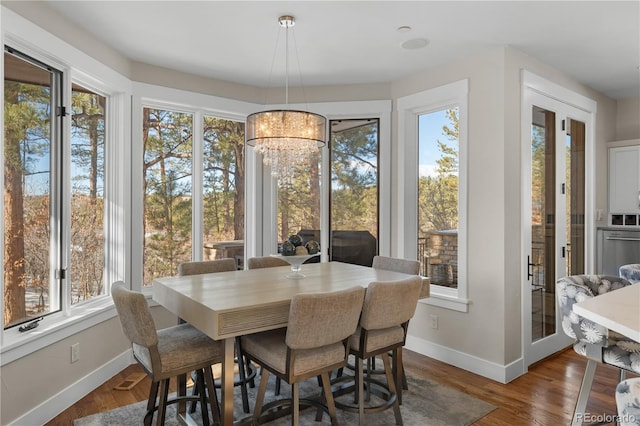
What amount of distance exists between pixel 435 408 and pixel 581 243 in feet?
8.99

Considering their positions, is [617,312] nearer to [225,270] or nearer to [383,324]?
[383,324]

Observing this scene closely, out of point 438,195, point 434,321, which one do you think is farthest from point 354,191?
point 434,321

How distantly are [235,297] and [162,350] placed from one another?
0.46 metres

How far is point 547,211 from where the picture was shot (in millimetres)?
→ 3738

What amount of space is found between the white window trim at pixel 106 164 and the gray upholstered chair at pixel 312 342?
1379mm

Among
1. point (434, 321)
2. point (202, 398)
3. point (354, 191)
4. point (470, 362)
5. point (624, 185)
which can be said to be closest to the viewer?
point (202, 398)

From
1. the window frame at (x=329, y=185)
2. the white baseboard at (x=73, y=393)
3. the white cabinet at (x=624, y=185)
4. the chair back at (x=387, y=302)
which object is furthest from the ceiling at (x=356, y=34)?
the white baseboard at (x=73, y=393)

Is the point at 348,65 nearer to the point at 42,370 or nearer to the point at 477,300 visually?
the point at 477,300

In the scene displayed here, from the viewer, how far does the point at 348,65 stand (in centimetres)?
370

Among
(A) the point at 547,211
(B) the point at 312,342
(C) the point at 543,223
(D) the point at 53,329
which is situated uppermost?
(A) the point at 547,211

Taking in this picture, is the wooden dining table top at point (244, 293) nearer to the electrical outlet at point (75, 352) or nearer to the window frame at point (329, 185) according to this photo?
the electrical outlet at point (75, 352)

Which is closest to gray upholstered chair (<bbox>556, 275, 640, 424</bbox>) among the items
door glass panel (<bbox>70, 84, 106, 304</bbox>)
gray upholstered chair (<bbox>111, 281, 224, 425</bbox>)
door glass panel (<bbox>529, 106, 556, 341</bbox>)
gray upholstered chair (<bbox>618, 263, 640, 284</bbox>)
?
gray upholstered chair (<bbox>618, 263, 640, 284</bbox>)

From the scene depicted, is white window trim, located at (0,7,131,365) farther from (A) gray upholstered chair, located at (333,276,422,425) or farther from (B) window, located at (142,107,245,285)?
(A) gray upholstered chair, located at (333,276,422,425)

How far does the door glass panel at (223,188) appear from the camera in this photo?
4109 mm
